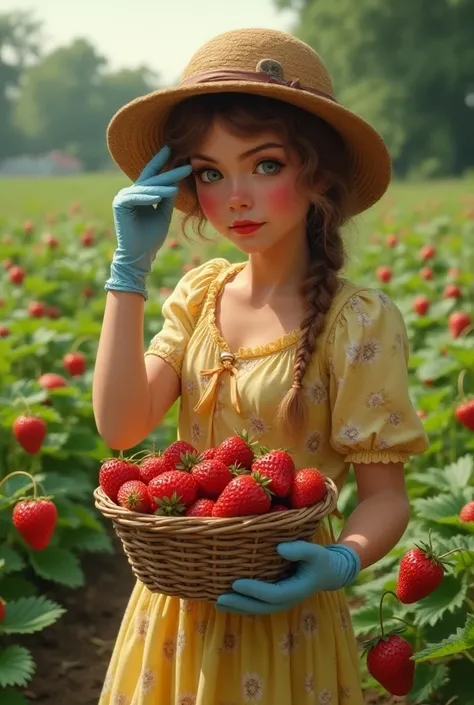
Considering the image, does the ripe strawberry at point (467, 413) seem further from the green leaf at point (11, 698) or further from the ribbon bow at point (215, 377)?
the green leaf at point (11, 698)

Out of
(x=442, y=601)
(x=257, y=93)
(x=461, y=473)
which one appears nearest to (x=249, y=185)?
(x=257, y=93)

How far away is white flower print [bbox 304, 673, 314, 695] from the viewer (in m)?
2.22

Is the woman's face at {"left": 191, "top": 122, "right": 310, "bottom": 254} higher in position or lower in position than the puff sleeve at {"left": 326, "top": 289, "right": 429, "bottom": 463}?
higher

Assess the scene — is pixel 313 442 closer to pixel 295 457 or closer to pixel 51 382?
pixel 295 457

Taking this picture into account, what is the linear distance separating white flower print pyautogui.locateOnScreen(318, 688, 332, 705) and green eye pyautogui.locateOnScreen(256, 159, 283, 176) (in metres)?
1.09

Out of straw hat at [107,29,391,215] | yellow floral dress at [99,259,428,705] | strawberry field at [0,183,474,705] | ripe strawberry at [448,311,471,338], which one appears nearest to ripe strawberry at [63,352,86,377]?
strawberry field at [0,183,474,705]

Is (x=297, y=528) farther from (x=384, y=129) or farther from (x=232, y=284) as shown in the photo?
(x=384, y=129)

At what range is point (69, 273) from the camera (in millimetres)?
7785

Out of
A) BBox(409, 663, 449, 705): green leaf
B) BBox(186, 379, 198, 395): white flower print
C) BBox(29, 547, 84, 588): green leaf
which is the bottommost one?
BBox(409, 663, 449, 705): green leaf

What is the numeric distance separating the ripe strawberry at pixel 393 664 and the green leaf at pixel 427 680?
62cm

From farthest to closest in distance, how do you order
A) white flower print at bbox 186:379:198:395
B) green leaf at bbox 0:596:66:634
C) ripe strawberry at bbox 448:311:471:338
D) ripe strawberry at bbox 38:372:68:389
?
1. ripe strawberry at bbox 448:311:471:338
2. ripe strawberry at bbox 38:372:68:389
3. green leaf at bbox 0:596:66:634
4. white flower print at bbox 186:379:198:395

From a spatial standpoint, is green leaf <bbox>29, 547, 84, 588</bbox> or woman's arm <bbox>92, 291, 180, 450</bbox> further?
green leaf <bbox>29, 547, 84, 588</bbox>

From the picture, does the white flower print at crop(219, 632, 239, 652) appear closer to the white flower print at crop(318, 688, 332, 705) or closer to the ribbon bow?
the white flower print at crop(318, 688, 332, 705)

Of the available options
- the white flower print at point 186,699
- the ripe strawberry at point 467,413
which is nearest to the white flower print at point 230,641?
the white flower print at point 186,699
